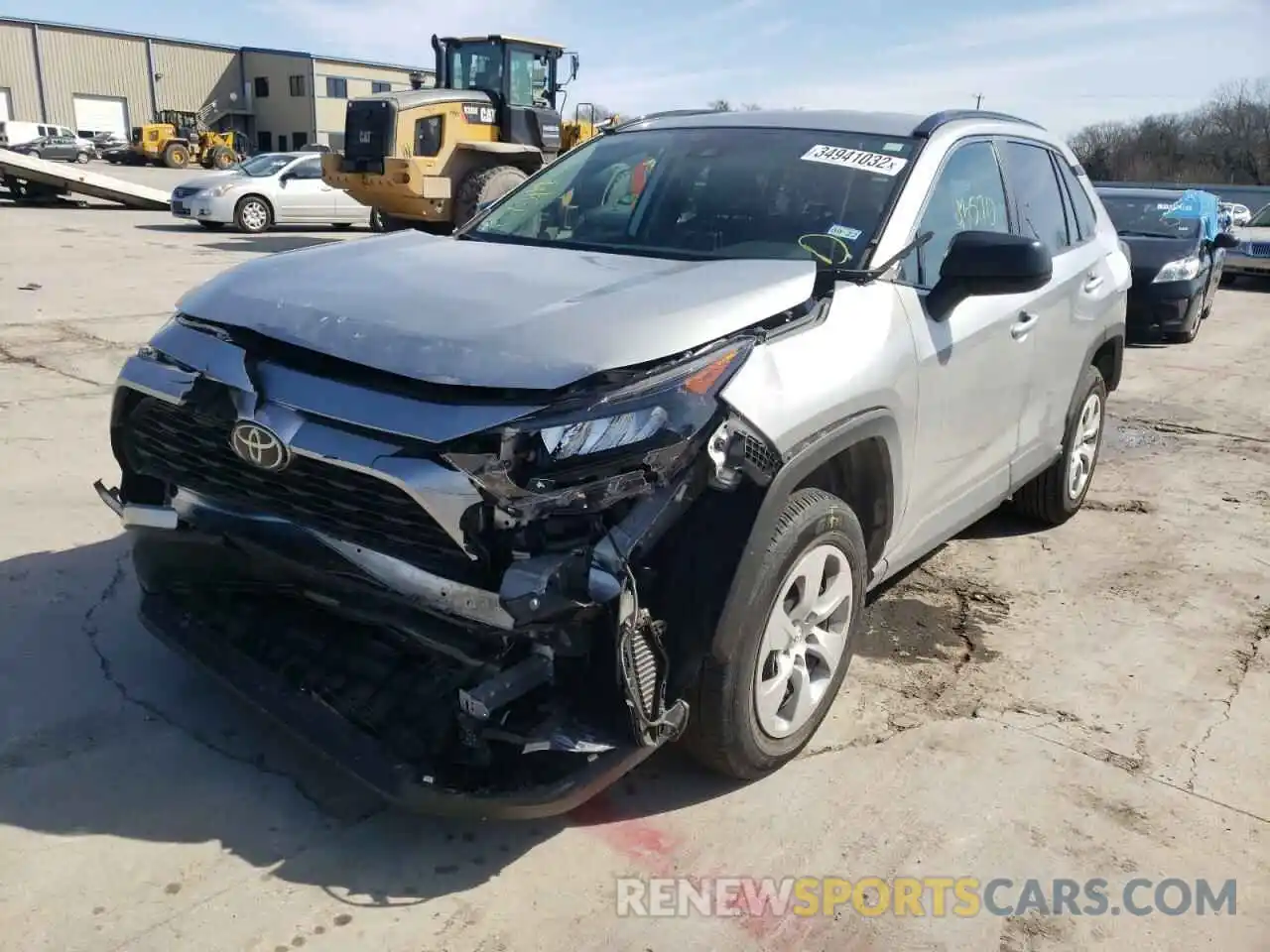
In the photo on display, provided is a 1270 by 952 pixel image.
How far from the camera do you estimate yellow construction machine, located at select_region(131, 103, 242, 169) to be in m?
45.1

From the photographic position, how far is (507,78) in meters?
15.9

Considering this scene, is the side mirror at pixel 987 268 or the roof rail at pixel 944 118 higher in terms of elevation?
the roof rail at pixel 944 118

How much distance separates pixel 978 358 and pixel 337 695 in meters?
2.37

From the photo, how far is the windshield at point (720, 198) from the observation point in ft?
11.2

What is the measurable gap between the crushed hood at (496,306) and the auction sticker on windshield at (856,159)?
68 cm

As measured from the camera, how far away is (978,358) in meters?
3.59

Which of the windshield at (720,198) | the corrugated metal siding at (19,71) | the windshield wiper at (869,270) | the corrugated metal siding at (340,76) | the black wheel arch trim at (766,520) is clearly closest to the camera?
the black wheel arch trim at (766,520)

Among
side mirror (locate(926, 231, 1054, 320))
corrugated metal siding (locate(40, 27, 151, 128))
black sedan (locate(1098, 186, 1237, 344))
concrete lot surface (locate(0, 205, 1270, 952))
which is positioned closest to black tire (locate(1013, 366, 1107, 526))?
concrete lot surface (locate(0, 205, 1270, 952))

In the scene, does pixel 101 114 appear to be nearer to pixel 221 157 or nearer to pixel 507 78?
pixel 221 157

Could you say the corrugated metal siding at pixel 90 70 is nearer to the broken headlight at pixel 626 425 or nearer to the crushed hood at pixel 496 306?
the crushed hood at pixel 496 306

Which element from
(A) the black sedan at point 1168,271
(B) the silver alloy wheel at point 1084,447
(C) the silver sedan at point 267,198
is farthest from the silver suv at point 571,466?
(C) the silver sedan at point 267,198

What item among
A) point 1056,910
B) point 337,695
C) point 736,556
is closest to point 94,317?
point 337,695

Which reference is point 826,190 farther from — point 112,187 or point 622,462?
point 112,187

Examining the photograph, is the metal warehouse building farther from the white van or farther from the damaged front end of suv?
the damaged front end of suv
